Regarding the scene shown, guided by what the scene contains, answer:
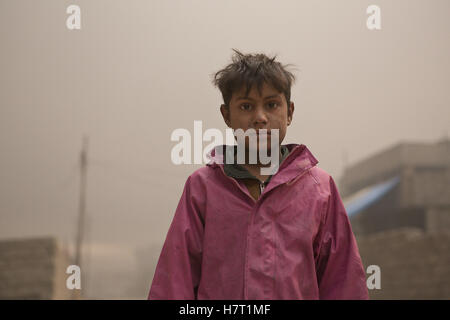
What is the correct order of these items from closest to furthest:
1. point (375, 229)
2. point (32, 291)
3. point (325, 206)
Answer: point (325, 206) → point (32, 291) → point (375, 229)

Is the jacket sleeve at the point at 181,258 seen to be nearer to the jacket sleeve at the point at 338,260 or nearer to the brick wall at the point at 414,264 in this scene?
the jacket sleeve at the point at 338,260

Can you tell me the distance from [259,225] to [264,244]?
5cm

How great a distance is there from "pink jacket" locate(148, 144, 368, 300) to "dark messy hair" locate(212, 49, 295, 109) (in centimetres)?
18

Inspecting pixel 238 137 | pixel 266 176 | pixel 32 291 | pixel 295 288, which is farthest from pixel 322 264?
pixel 32 291

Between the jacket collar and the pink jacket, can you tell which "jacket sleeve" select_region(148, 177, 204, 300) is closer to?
the pink jacket

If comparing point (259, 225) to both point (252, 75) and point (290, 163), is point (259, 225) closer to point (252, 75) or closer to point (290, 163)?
point (290, 163)

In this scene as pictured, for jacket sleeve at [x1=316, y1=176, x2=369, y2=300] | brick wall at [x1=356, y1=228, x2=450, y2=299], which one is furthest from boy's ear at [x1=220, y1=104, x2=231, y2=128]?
brick wall at [x1=356, y1=228, x2=450, y2=299]

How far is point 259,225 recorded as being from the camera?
1.25 metres

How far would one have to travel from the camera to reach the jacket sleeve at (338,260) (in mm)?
1260

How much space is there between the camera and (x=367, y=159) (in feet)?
48.8

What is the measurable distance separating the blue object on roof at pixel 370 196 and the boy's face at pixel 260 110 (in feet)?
38.3

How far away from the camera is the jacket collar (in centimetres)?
129
